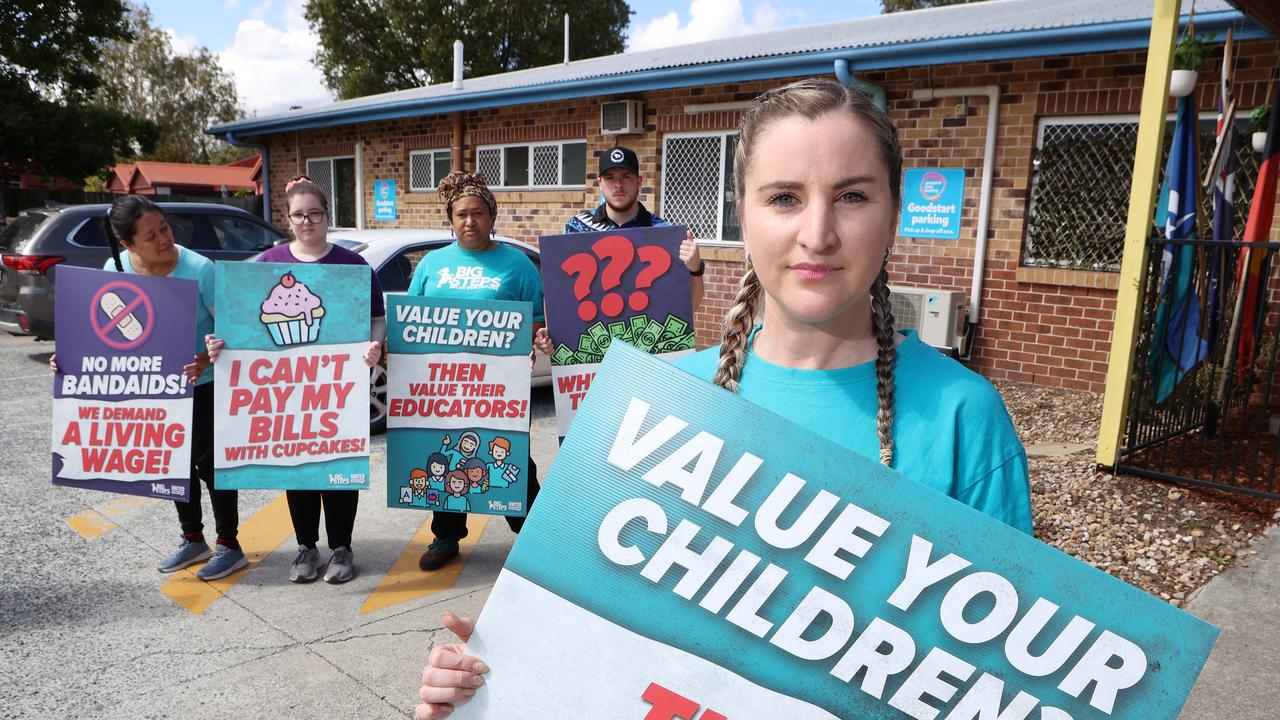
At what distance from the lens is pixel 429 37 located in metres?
33.3

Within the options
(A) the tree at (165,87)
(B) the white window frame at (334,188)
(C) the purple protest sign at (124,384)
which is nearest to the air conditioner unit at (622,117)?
(B) the white window frame at (334,188)

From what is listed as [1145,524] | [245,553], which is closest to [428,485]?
[245,553]

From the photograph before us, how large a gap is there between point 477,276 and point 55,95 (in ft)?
95.4

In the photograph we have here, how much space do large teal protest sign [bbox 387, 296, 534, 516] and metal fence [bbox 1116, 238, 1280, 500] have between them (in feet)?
12.1

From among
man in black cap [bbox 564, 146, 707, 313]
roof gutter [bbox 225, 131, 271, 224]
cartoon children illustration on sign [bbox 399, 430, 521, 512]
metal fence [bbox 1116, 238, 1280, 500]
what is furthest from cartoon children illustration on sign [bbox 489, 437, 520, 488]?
roof gutter [bbox 225, 131, 271, 224]

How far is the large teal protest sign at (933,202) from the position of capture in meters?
8.03

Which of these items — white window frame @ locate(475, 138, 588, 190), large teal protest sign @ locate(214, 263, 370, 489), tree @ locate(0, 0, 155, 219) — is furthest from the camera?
tree @ locate(0, 0, 155, 219)

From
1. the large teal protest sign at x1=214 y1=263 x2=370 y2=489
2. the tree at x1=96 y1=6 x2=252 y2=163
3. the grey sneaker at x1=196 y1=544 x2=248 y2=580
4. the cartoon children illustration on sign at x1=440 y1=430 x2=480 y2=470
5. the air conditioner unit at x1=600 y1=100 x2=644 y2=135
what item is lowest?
the grey sneaker at x1=196 y1=544 x2=248 y2=580

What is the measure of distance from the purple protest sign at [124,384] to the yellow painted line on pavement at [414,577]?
103 centimetres

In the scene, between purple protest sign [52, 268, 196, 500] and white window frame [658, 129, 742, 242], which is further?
white window frame [658, 129, 742, 242]

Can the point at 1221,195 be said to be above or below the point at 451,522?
above

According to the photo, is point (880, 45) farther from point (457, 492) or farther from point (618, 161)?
point (457, 492)

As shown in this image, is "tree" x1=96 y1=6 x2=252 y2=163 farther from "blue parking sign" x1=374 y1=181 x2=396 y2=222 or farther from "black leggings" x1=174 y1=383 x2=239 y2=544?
"black leggings" x1=174 y1=383 x2=239 y2=544

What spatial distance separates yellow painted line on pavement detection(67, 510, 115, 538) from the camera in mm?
4507
